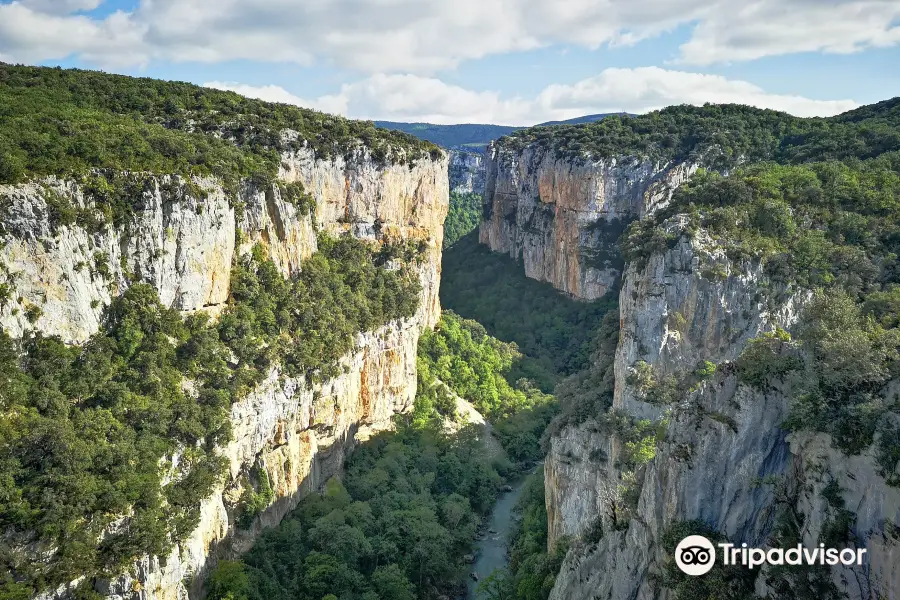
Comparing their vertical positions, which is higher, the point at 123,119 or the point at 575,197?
the point at 123,119

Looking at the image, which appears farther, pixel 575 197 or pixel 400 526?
pixel 575 197

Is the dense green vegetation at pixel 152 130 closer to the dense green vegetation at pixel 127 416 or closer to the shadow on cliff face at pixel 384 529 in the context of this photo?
the dense green vegetation at pixel 127 416

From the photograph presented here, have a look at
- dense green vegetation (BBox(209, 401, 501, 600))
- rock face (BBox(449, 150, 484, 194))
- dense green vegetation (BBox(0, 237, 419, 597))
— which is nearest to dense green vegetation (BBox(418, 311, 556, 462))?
dense green vegetation (BBox(209, 401, 501, 600))

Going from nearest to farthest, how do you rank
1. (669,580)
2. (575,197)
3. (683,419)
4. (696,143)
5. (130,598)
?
(669,580) → (683,419) → (130,598) → (696,143) → (575,197)

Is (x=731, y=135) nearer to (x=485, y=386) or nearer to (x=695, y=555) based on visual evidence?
(x=485, y=386)

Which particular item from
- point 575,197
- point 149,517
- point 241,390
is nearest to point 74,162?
point 241,390

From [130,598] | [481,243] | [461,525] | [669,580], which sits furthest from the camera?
[481,243]

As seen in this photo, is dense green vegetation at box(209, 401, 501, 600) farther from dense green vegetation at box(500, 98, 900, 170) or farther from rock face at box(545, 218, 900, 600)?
dense green vegetation at box(500, 98, 900, 170)

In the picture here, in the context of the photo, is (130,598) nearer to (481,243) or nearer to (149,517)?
(149,517)
